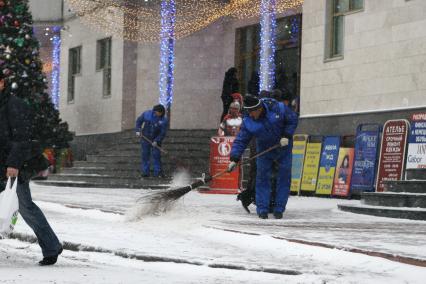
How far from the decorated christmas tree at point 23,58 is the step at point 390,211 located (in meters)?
14.6

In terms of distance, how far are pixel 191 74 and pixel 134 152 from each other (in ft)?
12.9

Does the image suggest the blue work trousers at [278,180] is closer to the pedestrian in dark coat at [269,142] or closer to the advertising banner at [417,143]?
the pedestrian in dark coat at [269,142]

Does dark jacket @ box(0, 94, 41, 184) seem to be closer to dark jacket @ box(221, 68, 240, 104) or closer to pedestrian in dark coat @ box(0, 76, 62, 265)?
pedestrian in dark coat @ box(0, 76, 62, 265)

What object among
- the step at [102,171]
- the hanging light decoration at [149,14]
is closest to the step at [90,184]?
the step at [102,171]

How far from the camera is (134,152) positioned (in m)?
25.6

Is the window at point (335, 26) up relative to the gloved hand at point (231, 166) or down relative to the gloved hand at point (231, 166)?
up

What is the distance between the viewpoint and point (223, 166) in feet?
65.9

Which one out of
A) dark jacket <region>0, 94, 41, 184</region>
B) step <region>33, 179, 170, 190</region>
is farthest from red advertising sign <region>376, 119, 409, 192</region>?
dark jacket <region>0, 94, 41, 184</region>

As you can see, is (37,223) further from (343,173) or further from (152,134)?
(152,134)

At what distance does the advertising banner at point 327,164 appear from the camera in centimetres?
1936

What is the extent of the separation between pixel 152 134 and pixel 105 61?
7916mm

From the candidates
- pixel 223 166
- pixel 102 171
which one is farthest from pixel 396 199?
pixel 102 171

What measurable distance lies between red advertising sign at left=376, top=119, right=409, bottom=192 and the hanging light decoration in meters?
7.17

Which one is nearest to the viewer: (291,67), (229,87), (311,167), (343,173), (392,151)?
(392,151)
